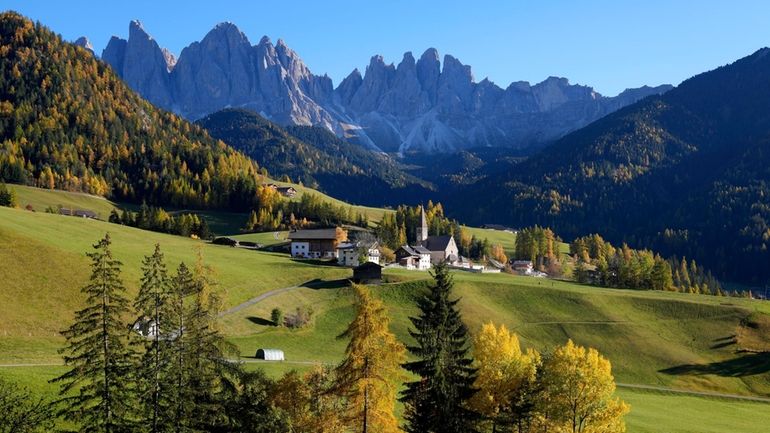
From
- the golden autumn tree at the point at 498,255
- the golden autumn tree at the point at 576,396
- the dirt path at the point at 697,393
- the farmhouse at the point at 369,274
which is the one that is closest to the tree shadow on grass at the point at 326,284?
the farmhouse at the point at 369,274

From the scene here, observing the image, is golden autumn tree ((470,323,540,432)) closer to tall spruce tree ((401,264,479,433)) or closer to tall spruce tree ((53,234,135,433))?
tall spruce tree ((401,264,479,433))

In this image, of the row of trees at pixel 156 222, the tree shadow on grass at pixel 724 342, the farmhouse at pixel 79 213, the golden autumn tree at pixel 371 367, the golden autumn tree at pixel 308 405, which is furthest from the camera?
the farmhouse at pixel 79 213

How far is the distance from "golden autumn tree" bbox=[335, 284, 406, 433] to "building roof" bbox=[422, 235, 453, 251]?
13170 cm

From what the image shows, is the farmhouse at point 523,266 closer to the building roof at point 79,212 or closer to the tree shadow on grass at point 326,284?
the tree shadow on grass at point 326,284

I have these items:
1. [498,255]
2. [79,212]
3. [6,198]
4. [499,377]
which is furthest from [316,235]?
[499,377]

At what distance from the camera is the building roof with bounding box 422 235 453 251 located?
167875 mm

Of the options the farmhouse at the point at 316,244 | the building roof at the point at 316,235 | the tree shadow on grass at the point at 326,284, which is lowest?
the tree shadow on grass at the point at 326,284

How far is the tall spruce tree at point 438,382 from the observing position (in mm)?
37938

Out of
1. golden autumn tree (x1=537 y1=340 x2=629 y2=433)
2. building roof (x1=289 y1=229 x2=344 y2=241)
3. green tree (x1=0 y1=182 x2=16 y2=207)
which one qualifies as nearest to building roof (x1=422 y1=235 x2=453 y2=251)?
building roof (x1=289 y1=229 x2=344 y2=241)

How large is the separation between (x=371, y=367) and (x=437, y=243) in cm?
13510

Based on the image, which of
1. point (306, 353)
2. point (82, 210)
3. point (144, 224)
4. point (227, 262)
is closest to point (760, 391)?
point (306, 353)

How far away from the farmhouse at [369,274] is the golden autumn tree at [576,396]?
6815 cm

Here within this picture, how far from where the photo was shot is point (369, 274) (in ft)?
380

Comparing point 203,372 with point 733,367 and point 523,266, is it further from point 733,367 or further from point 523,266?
point 523,266
